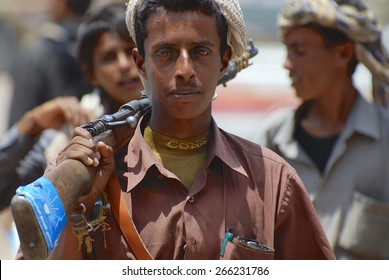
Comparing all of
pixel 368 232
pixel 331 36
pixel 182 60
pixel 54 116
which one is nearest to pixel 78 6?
pixel 331 36

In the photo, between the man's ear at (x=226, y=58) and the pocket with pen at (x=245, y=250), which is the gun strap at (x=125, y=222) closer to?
the pocket with pen at (x=245, y=250)

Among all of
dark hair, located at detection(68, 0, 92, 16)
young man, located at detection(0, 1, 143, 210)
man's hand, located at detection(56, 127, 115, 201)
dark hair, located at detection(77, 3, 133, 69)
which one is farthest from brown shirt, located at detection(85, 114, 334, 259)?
dark hair, located at detection(68, 0, 92, 16)

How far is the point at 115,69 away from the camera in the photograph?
18.4 ft

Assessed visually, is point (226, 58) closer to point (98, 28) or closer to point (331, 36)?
point (98, 28)

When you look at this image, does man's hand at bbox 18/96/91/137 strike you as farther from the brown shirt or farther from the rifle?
the rifle

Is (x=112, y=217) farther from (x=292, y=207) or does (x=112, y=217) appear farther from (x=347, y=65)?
(x=347, y=65)

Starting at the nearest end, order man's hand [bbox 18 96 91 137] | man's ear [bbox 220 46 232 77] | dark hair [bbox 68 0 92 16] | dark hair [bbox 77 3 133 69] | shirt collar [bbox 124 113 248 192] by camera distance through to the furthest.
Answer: shirt collar [bbox 124 113 248 192] < man's ear [bbox 220 46 232 77] < man's hand [bbox 18 96 91 137] < dark hair [bbox 77 3 133 69] < dark hair [bbox 68 0 92 16]

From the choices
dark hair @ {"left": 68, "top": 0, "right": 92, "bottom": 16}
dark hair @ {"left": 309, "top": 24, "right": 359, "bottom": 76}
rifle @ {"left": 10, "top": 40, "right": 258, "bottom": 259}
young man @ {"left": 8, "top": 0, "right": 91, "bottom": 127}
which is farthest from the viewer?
dark hair @ {"left": 68, "top": 0, "right": 92, "bottom": 16}

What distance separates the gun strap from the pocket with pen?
0.78 ft

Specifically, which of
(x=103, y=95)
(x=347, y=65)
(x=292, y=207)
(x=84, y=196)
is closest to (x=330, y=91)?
(x=347, y=65)

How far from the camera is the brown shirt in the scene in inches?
128

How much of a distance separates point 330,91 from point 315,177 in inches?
23.4

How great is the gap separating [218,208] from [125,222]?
294 millimetres

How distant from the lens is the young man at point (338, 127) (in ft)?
18.2
